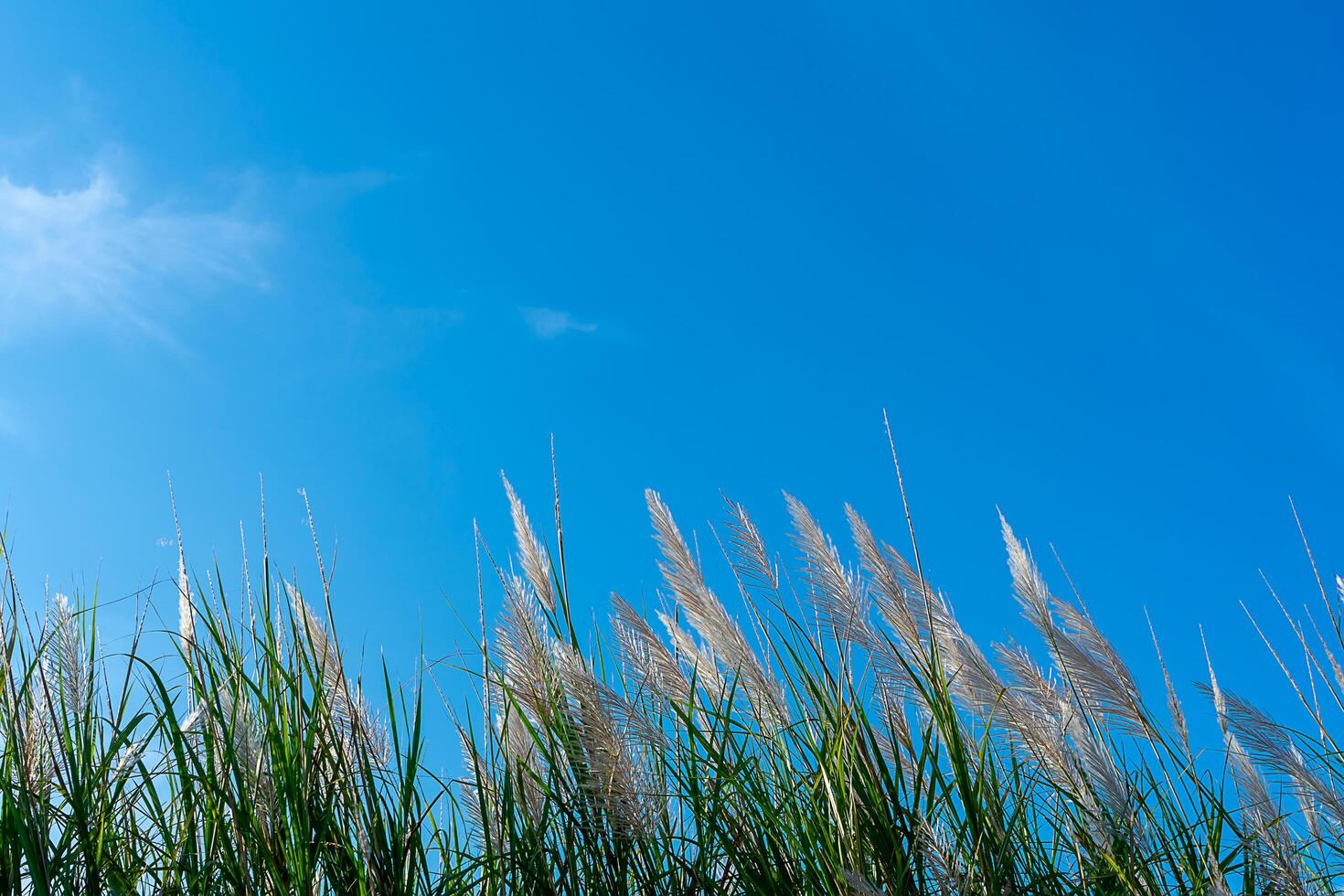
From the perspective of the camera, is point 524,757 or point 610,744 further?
point 524,757

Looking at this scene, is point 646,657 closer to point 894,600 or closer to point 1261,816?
point 894,600

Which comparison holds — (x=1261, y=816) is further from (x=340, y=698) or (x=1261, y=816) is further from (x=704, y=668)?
(x=340, y=698)

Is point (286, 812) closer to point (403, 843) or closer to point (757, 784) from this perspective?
point (403, 843)

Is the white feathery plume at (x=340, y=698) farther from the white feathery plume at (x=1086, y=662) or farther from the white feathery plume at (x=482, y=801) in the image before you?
the white feathery plume at (x=1086, y=662)

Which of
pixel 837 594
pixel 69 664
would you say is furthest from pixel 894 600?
pixel 69 664

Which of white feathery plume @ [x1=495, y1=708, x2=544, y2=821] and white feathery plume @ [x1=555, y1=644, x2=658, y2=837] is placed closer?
white feathery plume @ [x1=555, y1=644, x2=658, y2=837]

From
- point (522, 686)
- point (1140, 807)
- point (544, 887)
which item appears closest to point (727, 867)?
point (544, 887)

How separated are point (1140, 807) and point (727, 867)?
0.88m

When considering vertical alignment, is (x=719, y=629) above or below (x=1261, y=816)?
above

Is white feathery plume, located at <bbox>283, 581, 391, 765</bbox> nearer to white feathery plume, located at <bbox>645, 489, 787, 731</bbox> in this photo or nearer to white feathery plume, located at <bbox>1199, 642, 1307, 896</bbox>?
white feathery plume, located at <bbox>645, 489, 787, 731</bbox>

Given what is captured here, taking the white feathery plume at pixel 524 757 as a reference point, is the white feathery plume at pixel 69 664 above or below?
above

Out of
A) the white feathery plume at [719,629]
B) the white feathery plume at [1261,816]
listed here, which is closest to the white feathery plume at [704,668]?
the white feathery plume at [719,629]

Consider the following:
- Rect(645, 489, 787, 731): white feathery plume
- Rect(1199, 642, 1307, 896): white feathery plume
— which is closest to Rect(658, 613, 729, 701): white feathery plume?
Rect(645, 489, 787, 731): white feathery plume

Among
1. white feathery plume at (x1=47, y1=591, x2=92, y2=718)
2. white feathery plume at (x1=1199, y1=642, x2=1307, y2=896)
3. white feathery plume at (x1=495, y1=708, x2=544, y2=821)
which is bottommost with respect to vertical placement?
white feathery plume at (x1=1199, y1=642, x2=1307, y2=896)
